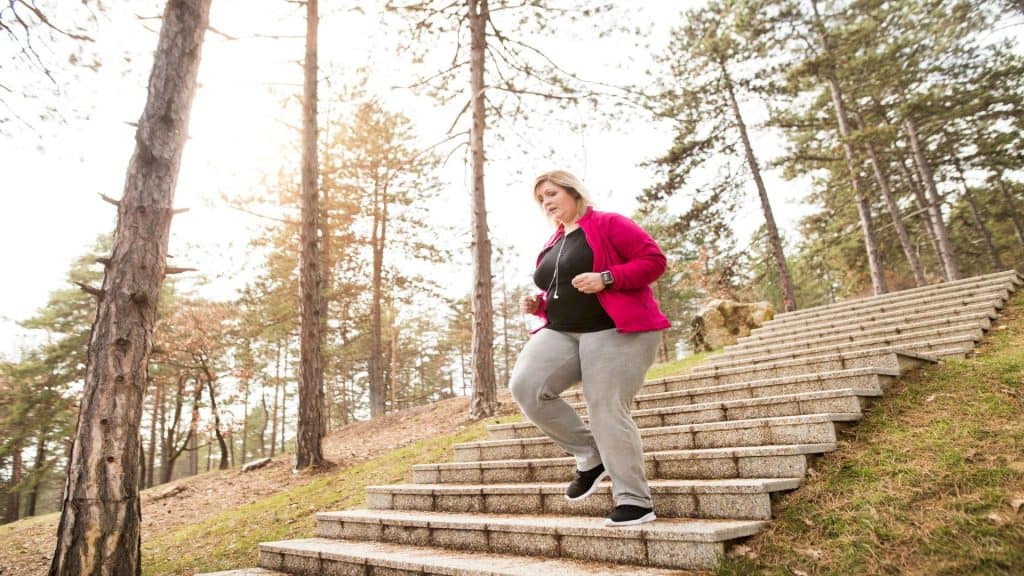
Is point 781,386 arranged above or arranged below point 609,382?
below

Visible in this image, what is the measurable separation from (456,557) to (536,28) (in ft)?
30.5

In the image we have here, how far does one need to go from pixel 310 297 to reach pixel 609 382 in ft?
24.4

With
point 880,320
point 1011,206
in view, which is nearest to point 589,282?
point 880,320

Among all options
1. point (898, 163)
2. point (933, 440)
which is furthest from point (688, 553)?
point (898, 163)

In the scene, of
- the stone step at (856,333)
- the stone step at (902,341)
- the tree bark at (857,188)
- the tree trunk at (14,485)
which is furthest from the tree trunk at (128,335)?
the tree trunk at (14,485)

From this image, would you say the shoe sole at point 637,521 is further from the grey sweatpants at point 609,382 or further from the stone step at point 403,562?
the stone step at point 403,562

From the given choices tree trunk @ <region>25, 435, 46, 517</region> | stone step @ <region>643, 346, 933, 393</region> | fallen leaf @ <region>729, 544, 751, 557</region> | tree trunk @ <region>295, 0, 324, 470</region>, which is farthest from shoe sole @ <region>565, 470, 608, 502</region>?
tree trunk @ <region>25, 435, 46, 517</region>

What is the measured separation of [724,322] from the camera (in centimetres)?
1331

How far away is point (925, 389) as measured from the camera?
12.1 ft

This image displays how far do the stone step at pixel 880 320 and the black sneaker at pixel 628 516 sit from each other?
600 cm

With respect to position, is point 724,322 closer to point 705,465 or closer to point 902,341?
point 902,341

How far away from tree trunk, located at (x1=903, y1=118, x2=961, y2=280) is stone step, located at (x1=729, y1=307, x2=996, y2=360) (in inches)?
395

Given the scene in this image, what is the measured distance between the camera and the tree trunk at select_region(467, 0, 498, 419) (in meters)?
9.02

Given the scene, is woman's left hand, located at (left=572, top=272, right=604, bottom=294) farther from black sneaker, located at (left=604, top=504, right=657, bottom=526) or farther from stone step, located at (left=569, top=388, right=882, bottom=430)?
stone step, located at (left=569, top=388, right=882, bottom=430)
